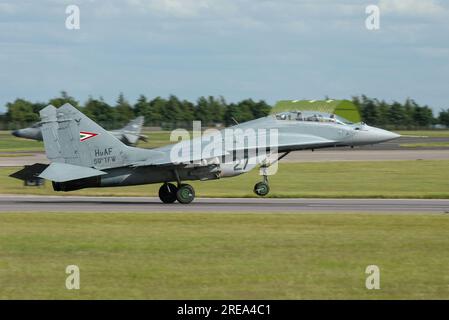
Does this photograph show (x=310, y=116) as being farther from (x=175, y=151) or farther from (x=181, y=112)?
(x=181, y=112)

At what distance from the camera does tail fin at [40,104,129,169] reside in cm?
2981

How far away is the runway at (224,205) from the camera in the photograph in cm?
2800

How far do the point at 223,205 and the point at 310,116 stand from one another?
517 centimetres

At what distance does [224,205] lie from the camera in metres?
30.3

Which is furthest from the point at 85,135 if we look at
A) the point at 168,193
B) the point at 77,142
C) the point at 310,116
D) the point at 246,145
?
the point at 310,116

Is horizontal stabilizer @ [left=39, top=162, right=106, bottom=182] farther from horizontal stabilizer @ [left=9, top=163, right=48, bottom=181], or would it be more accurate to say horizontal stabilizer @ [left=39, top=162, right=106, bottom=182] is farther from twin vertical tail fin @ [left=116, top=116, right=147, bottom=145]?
twin vertical tail fin @ [left=116, top=116, right=147, bottom=145]

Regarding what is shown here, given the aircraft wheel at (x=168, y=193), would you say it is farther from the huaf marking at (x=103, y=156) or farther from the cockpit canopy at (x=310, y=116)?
the cockpit canopy at (x=310, y=116)

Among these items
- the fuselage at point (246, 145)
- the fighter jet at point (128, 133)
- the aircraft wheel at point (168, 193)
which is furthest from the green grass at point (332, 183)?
the fighter jet at point (128, 133)

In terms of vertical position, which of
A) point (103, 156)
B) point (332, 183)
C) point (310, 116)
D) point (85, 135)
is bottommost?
point (332, 183)

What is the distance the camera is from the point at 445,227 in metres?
22.8

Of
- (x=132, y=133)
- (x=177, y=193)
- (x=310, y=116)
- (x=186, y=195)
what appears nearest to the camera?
(x=186, y=195)

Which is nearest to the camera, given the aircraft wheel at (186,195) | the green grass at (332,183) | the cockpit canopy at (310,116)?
the aircraft wheel at (186,195)

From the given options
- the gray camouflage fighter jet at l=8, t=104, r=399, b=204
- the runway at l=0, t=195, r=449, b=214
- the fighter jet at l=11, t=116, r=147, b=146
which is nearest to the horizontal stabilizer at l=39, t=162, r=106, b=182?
the gray camouflage fighter jet at l=8, t=104, r=399, b=204

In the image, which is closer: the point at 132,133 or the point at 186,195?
the point at 186,195
